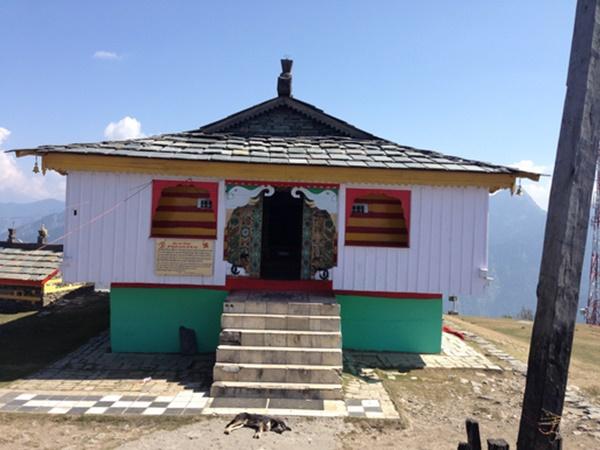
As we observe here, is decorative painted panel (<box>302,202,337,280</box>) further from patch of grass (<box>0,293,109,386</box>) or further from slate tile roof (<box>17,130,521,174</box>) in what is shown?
patch of grass (<box>0,293,109,386</box>)

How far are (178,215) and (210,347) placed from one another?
9.57 feet

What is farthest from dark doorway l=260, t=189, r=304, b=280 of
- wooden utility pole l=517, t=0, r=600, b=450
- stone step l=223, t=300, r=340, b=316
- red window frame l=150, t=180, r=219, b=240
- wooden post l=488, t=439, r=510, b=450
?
wooden post l=488, t=439, r=510, b=450

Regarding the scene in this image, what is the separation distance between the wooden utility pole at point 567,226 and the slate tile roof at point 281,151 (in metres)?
5.07

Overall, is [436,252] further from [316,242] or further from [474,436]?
[474,436]

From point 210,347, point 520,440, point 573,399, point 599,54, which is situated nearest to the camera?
point 599,54

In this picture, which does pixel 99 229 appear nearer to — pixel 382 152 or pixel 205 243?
pixel 205 243

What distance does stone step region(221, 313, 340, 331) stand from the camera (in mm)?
7840

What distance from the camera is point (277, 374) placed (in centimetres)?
707

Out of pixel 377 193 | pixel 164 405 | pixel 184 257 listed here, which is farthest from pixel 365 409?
pixel 184 257

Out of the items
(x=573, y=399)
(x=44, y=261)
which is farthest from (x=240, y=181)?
(x=44, y=261)

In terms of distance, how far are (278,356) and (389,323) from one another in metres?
3.23

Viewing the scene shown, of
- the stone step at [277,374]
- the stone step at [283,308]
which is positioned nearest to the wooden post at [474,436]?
the stone step at [277,374]

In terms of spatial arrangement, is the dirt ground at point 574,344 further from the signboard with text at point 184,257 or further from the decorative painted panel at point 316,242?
the signboard with text at point 184,257

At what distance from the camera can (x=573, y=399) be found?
7566mm
